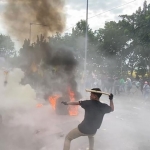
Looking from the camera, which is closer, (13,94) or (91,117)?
(91,117)

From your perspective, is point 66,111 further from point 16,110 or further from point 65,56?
point 65,56

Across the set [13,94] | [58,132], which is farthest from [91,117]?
[13,94]

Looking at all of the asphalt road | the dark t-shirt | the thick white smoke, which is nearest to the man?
the dark t-shirt

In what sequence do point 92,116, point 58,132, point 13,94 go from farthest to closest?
point 13,94 → point 58,132 → point 92,116

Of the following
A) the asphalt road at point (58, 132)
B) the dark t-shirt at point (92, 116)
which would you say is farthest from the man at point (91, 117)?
the asphalt road at point (58, 132)

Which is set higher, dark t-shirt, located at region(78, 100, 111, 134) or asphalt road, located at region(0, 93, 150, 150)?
dark t-shirt, located at region(78, 100, 111, 134)

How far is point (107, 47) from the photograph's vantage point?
2784 cm

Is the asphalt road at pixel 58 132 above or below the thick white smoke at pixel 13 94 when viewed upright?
below

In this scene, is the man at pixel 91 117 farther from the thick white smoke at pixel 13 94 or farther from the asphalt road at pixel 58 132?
the thick white smoke at pixel 13 94

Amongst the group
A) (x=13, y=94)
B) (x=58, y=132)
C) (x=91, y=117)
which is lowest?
(x=58, y=132)

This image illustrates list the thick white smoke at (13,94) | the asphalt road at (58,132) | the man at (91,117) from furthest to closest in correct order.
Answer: the thick white smoke at (13,94)
the asphalt road at (58,132)
the man at (91,117)

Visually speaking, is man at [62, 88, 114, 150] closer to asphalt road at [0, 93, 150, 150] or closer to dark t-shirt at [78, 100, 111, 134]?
dark t-shirt at [78, 100, 111, 134]

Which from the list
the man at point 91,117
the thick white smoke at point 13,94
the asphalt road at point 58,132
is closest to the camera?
the man at point 91,117

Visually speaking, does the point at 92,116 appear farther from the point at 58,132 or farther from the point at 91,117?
the point at 58,132
